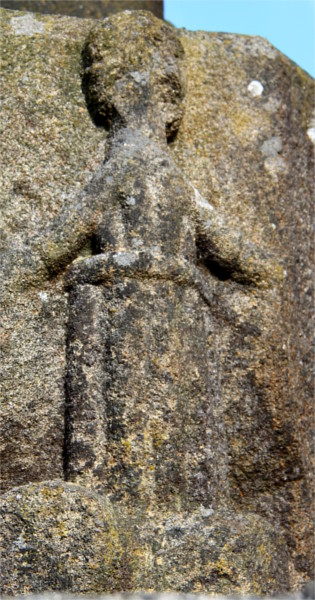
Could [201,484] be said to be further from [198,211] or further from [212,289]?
[198,211]

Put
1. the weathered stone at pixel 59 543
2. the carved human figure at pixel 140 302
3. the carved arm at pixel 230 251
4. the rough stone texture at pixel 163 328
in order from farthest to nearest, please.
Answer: the carved arm at pixel 230 251 → the carved human figure at pixel 140 302 → the rough stone texture at pixel 163 328 → the weathered stone at pixel 59 543

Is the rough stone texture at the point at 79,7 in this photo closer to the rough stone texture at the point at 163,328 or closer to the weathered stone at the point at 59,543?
the rough stone texture at the point at 163,328

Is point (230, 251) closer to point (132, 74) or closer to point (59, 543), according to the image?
point (132, 74)

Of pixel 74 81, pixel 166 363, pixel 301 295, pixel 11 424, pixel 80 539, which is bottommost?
pixel 80 539

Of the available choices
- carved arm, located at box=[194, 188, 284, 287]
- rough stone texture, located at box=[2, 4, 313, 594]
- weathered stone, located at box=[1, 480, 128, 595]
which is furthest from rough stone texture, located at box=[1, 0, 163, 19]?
weathered stone, located at box=[1, 480, 128, 595]

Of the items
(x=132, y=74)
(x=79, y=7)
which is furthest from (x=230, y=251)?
(x=79, y=7)

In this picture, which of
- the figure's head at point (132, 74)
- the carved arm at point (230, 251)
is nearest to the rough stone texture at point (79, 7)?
the figure's head at point (132, 74)

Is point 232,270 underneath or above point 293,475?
above

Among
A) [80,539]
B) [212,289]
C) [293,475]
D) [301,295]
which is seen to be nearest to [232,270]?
[212,289]
